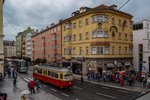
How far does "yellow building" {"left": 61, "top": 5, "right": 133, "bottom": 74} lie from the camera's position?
45.1m

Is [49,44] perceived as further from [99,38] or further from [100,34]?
[99,38]

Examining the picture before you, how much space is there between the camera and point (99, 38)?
147 ft

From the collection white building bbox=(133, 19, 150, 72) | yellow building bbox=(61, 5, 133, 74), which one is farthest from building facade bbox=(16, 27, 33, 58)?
white building bbox=(133, 19, 150, 72)

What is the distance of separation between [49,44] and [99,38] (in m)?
31.2

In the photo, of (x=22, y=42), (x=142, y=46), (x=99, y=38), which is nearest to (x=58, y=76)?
(x=99, y=38)

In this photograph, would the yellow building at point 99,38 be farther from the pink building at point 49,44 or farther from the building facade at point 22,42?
the building facade at point 22,42

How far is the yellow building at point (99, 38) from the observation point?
45.1 meters

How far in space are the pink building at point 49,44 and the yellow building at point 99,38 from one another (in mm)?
7708

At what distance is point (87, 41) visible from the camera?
4762 centimetres

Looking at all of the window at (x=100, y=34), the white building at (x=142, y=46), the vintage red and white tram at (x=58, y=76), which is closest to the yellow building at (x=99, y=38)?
the window at (x=100, y=34)

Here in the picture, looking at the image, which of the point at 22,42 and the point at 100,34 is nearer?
the point at 100,34

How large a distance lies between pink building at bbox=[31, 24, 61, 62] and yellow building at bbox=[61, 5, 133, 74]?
7.71m

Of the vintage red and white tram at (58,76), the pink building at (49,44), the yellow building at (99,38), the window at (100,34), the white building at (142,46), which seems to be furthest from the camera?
the pink building at (49,44)

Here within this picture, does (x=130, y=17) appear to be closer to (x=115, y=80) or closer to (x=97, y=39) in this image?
(x=97, y=39)
